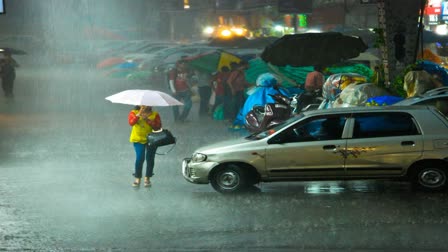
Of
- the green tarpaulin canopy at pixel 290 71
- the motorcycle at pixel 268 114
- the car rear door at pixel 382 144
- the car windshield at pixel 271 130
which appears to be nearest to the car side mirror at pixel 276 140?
the car windshield at pixel 271 130

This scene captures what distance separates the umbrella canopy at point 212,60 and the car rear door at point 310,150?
504 inches

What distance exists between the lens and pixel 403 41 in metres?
20.2

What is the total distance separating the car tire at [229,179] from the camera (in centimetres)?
1172

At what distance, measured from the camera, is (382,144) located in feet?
37.2

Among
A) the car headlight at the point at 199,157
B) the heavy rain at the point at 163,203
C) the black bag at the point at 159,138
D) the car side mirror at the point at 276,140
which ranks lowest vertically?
the heavy rain at the point at 163,203

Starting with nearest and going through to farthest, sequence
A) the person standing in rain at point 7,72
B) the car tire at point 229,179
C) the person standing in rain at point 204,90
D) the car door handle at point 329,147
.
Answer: the car door handle at point 329,147
the car tire at point 229,179
the person standing in rain at point 204,90
the person standing in rain at point 7,72

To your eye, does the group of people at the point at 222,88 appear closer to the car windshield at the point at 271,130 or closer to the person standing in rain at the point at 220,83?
the person standing in rain at the point at 220,83

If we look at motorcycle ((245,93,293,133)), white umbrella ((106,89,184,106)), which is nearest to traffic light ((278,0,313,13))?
motorcycle ((245,93,293,133))

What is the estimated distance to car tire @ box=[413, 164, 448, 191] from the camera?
37.3ft

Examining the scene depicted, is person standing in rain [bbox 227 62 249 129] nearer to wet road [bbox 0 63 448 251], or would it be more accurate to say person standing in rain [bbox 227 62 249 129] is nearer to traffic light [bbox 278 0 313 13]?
wet road [bbox 0 63 448 251]

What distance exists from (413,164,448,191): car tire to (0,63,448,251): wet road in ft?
0.44

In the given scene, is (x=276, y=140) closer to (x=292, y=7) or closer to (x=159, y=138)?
(x=159, y=138)

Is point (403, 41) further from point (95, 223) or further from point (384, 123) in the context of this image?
point (95, 223)

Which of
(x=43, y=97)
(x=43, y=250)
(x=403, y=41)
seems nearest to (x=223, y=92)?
(x=403, y=41)
